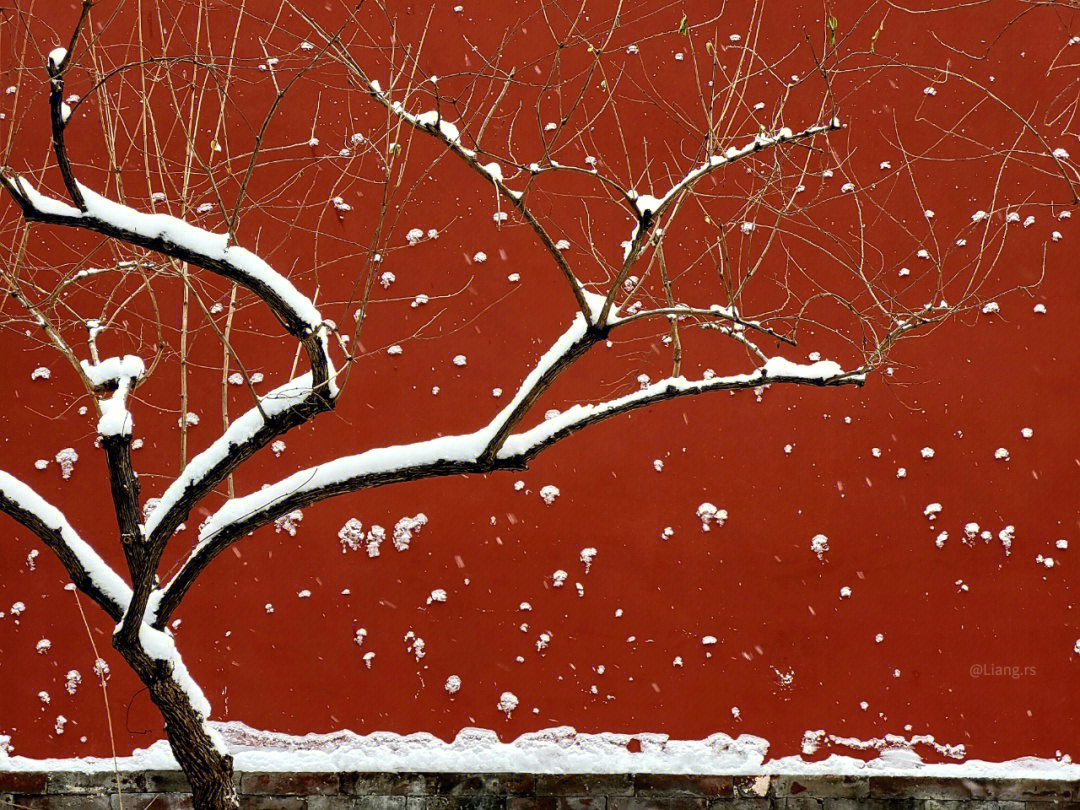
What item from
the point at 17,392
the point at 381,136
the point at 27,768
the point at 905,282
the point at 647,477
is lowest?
the point at 27,768

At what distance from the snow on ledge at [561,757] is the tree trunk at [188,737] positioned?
1164 mm

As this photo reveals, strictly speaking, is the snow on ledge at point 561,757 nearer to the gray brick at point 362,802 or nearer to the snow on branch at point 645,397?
the gray brick at point 362,802

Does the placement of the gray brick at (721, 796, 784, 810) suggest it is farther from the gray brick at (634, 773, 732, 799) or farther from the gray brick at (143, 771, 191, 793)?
the gray brick at (143, 771, 191, 793)

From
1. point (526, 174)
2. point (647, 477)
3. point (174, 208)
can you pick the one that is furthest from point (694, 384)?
point (174, 208)

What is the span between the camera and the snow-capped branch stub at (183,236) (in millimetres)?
2055

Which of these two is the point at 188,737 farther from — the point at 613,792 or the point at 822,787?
the point at 822,787

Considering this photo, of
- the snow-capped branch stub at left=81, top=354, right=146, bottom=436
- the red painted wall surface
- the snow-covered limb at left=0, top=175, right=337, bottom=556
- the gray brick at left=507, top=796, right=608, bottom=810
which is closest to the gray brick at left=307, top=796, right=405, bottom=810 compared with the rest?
the red painted wall surface

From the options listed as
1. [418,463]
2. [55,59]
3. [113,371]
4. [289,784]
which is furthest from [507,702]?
[55,59]

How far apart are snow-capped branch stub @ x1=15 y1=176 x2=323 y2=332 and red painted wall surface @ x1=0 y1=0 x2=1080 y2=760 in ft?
5.48

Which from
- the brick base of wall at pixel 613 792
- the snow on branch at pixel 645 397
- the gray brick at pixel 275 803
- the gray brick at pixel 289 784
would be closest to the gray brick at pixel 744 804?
the brick base of wall at pixel 613 792

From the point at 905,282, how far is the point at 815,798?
2.25m

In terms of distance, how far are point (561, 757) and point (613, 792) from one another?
0.26 m

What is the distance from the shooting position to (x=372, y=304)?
3840mm

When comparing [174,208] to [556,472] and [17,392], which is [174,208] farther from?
[556,472]
